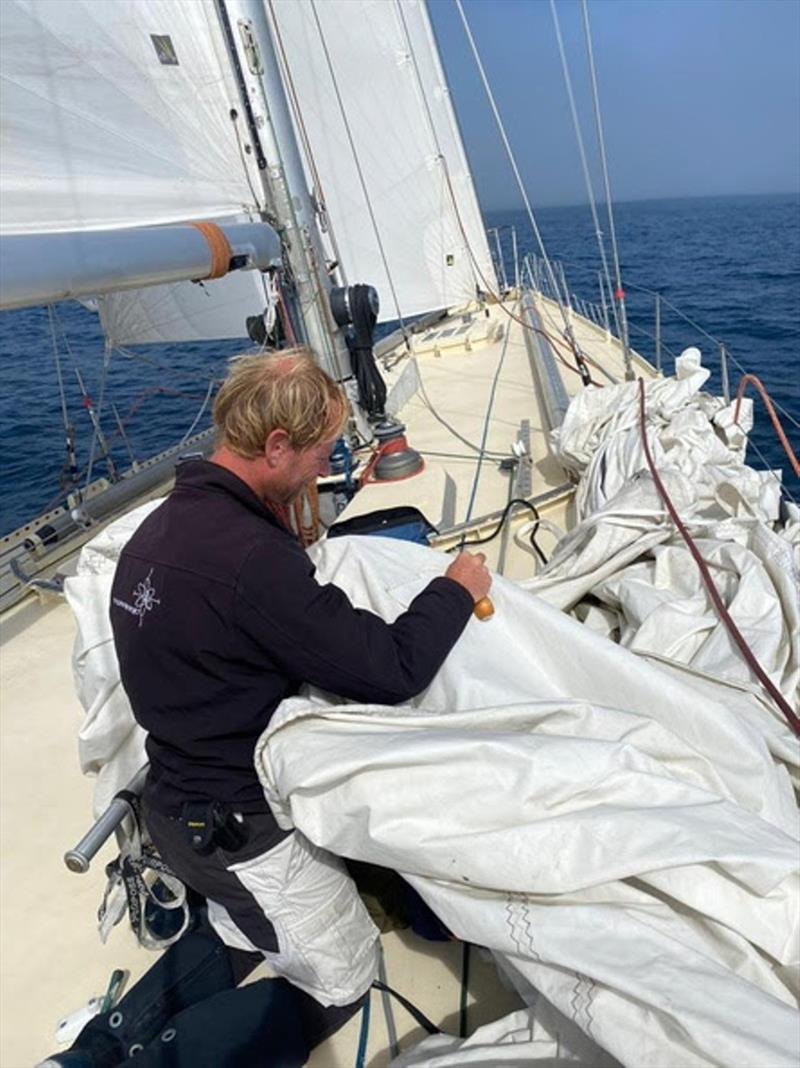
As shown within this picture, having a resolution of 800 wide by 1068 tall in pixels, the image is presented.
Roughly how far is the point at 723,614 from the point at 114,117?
104 inches

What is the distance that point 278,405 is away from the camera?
1.15m

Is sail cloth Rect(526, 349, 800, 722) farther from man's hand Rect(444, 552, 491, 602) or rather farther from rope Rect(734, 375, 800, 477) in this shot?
man's hand Rect(444, 552, 491, 602)

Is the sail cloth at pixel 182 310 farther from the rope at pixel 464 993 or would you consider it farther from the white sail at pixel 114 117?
the rope at pixel 464 993

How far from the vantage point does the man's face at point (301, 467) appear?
120cm

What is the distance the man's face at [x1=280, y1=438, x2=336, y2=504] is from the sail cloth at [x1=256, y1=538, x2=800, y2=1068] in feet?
1.21

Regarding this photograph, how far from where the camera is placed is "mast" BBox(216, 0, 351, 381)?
2.97m

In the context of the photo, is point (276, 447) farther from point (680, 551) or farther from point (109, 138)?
point (109, 138)

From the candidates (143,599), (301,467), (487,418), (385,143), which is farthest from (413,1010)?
(385,143)

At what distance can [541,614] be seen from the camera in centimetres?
137

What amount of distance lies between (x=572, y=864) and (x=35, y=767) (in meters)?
1.87

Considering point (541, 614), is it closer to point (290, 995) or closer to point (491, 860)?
point (491, 860)

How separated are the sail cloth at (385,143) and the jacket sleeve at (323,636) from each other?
18.1ft

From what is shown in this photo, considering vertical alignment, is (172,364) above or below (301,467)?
above

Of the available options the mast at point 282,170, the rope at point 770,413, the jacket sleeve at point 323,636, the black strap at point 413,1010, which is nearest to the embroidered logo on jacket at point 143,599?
the jacket sleeve at point 323,636
